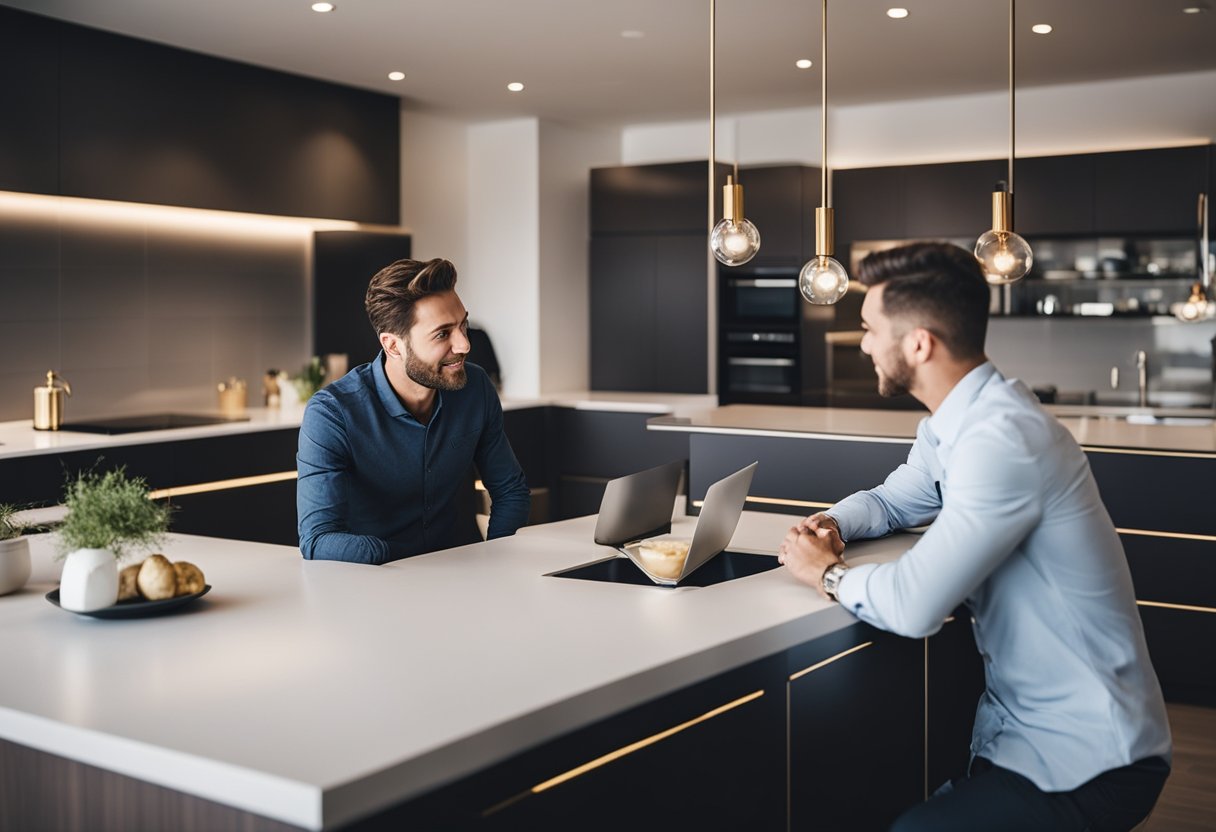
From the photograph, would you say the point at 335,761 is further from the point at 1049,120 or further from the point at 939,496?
the point at 1049,120

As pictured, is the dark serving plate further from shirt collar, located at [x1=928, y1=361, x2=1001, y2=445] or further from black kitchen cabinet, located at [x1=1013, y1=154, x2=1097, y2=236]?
black kitchen cabinet, located at [x1=1013, y1=154, x2=1097, y2=236]

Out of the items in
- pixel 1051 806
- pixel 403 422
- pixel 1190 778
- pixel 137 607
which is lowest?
pixel 1190 778

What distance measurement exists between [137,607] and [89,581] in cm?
9

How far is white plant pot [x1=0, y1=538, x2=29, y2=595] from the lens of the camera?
2197 mm

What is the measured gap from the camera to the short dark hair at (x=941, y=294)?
200cm

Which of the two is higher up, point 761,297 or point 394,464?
point 761,297

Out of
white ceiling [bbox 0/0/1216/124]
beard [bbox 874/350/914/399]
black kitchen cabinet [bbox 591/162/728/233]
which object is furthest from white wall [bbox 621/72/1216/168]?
beard [bbox 874/350/914/399]

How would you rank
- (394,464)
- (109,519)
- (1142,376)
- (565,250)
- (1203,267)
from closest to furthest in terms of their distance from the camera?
(109,519) → (394,464) → (1203,267) → (1142,376) → (565,250)

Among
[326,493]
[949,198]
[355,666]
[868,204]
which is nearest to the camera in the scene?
[355,666]

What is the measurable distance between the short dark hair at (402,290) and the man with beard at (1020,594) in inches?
51.5

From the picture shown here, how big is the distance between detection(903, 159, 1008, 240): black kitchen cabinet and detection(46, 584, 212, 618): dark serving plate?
5.66 m

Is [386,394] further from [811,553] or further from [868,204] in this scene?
[868,204]

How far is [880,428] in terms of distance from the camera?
4699mm

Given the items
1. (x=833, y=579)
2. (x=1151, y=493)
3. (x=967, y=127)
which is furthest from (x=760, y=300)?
(x=833, y=579)
